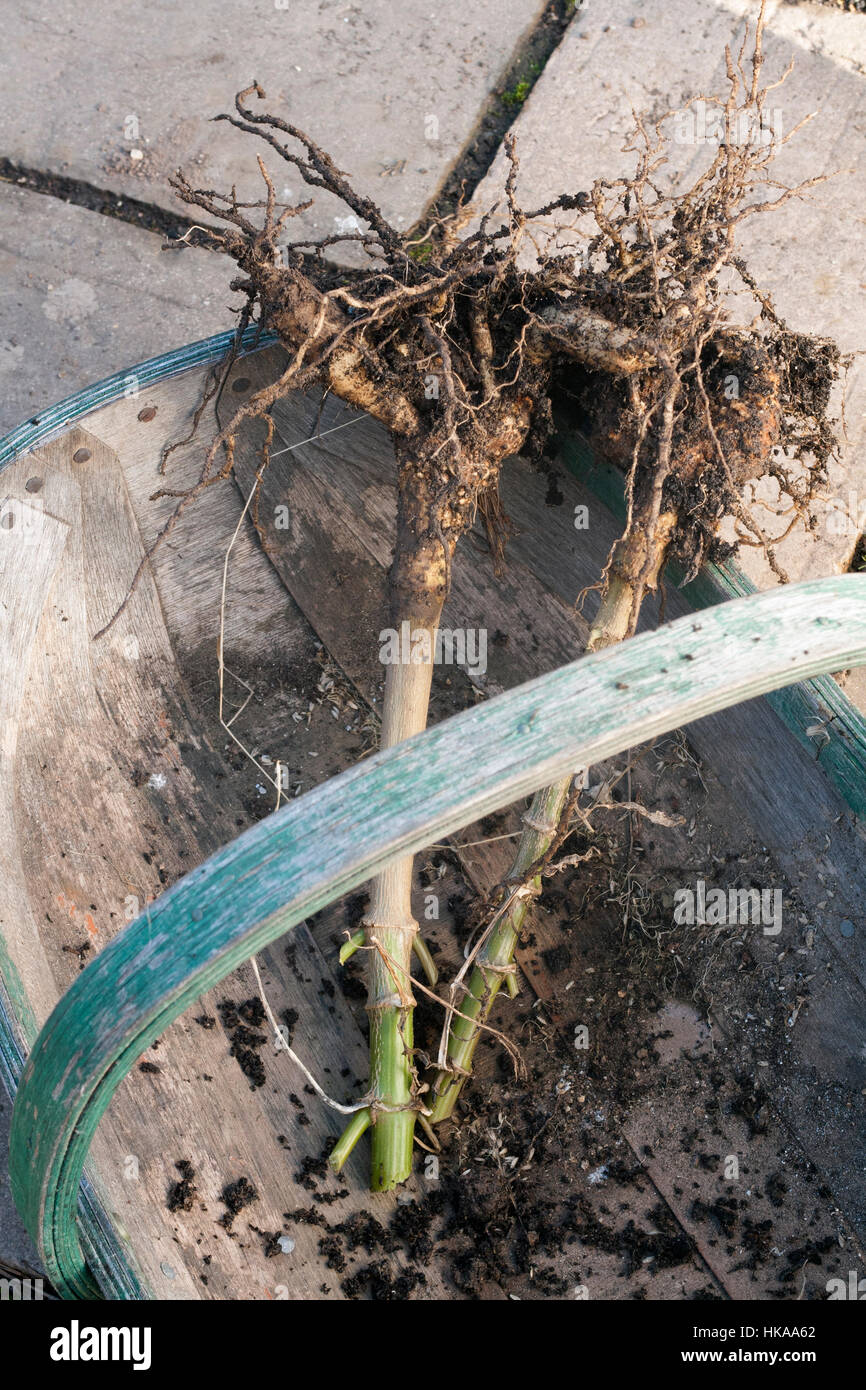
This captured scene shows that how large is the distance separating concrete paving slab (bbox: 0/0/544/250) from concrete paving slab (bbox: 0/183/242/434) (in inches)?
5.5

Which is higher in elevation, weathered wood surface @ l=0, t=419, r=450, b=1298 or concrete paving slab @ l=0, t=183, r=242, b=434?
concrete paving slab @ l=0, t=183, r=242, b=434

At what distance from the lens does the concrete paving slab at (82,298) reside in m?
2.67

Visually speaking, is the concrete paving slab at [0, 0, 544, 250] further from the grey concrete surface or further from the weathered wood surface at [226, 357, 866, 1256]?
the weathered wood surface at [226, 357, 866, 1256]

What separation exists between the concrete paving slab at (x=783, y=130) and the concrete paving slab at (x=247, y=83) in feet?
0.70

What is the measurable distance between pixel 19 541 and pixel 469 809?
1.01 metres

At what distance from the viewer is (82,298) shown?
2.76 meters

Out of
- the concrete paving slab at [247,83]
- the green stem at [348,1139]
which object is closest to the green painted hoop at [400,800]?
the green stem at [348,1139]

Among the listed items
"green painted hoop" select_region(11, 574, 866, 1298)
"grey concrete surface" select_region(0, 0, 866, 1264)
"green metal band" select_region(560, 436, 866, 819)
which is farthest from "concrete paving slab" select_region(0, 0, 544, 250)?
"green painted hoop" select_region(11, 574, 866, 1298)

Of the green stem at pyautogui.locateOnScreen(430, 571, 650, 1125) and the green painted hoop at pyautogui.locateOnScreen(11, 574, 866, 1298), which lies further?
the green stem at pyautogui.locateOnScreen(430, 571, 650, 1125)

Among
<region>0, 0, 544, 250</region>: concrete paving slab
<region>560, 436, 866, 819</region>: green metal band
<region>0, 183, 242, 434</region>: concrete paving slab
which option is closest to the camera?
<region>560, 436, 866, 819</region>: green metal band

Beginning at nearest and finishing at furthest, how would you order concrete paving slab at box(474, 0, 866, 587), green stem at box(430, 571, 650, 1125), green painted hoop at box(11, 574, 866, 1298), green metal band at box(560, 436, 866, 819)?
green painted hoop at box(11, 574, 866, 1298)
green metal band at box(560, 436, 866, 819)
green stem at box(430, 571, 650, 1125)
concrete paving slab at box(474, 0, 866, 587)

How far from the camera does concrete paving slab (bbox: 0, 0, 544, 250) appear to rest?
2836mm

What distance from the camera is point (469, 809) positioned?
1.01 metres

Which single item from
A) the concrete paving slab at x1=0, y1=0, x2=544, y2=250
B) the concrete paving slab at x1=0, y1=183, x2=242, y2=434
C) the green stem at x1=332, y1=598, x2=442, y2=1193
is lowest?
the green stem at x1=332, y1=598, x2=442, y2=1193
